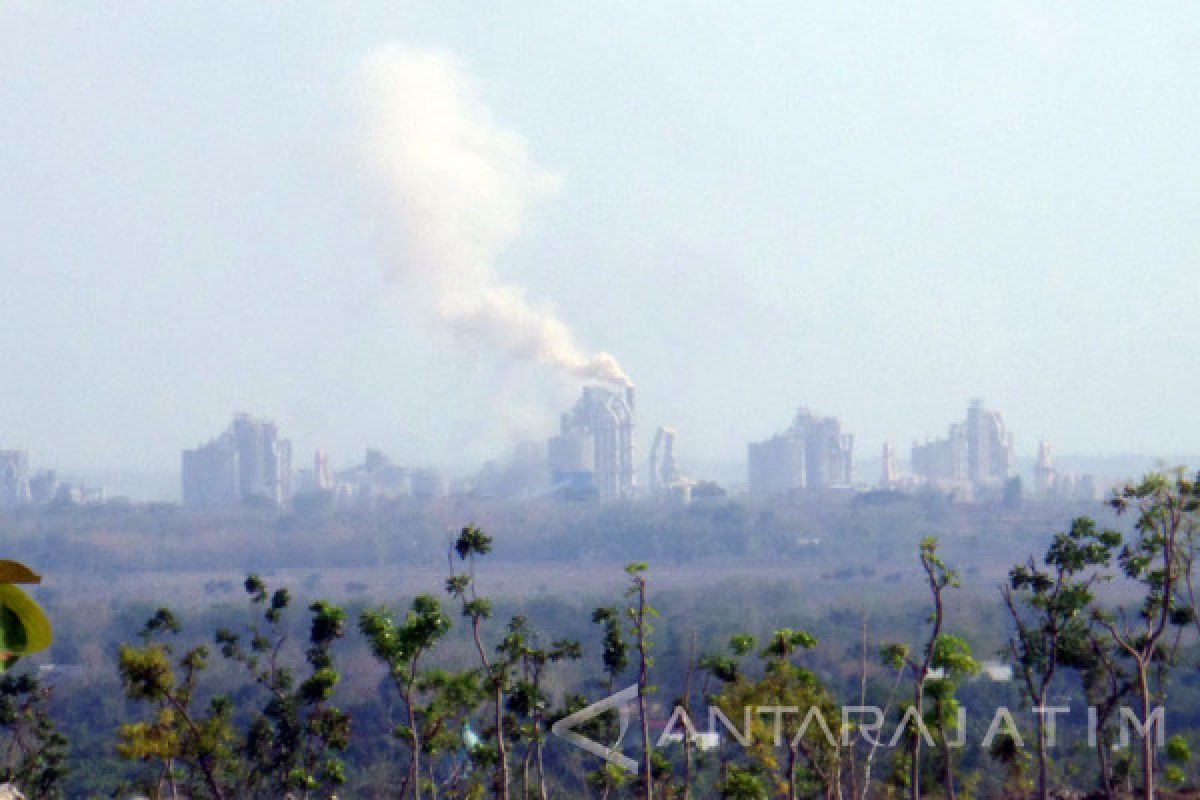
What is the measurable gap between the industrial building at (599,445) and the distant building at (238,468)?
25889 millimetres

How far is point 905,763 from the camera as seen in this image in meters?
22.2

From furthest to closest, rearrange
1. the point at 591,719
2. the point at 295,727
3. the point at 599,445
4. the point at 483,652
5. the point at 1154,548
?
1. the point at 599,445
2. the point at 591,719
3. the point at 295,727
4. the point at 1154,548
5. the point at 483,652

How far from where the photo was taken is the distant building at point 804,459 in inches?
6275

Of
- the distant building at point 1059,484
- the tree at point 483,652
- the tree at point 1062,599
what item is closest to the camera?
the tree at point 483,652

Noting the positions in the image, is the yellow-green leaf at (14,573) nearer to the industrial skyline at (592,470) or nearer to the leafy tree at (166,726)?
the leafy tree at (166,726)

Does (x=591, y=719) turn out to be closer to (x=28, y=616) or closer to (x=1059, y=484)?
(x=28, y=616)

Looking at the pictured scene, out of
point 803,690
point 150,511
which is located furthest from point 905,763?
point 150,511

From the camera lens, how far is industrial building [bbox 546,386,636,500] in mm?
145625

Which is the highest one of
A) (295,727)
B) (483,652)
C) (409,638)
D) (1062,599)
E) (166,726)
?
(1062,599)

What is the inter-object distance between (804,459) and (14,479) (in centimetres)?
7217

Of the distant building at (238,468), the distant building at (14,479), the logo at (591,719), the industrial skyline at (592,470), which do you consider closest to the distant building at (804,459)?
the industrial skyline at (592,470)

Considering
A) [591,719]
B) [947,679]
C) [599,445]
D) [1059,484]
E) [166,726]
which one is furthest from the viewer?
[599,445]

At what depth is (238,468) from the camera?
157000 millimetres

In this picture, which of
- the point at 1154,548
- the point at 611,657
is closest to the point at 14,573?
the point at 611,657
